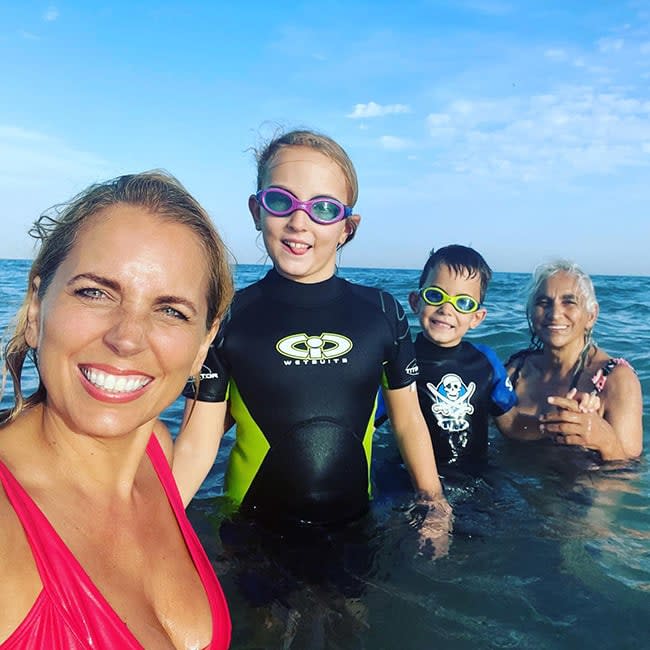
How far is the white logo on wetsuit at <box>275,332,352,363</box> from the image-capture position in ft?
11.3

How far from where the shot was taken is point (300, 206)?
10.9ft

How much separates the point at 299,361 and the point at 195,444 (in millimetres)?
747

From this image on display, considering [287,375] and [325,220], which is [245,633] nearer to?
[287,375]

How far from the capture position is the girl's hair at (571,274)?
5.65 m

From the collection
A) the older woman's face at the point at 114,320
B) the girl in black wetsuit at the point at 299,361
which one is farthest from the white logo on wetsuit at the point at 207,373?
the older woman's face at the point at 114,320

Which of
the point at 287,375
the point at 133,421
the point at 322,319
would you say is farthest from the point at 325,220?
the point at 133,421

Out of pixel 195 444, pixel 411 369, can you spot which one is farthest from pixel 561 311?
pixel 195 444

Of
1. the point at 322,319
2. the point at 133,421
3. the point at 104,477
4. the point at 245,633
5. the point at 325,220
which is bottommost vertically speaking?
the point at 245,633

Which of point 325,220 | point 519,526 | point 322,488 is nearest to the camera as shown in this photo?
point 325,220

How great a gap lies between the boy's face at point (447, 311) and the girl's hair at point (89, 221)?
2.98m

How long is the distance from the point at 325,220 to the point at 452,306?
6.28ft

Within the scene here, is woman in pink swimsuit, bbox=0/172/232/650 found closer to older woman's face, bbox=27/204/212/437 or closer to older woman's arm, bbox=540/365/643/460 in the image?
older woman's face, bbox=27/204/212/437

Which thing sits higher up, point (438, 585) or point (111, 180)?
point (111, 180)

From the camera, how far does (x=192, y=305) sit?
2082mm
